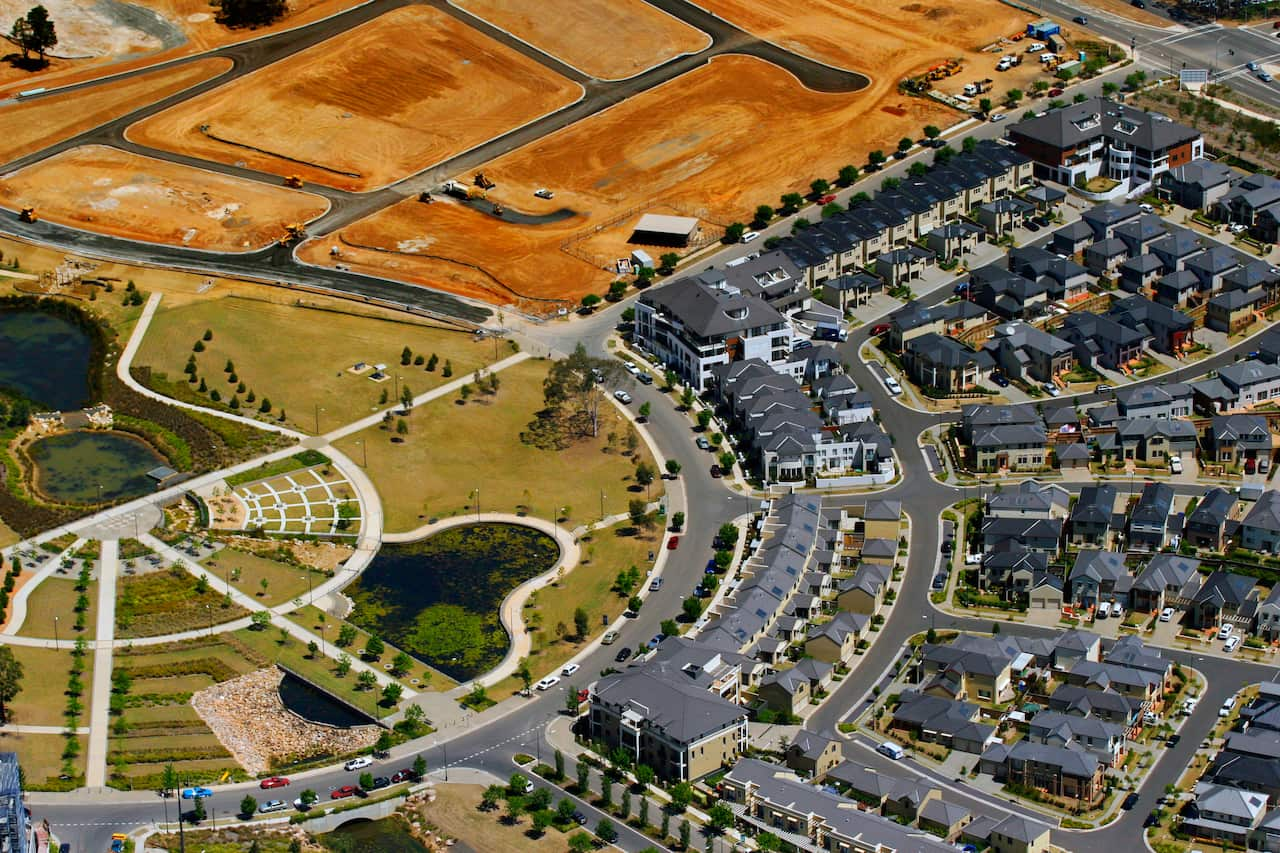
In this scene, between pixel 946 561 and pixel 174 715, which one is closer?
pixel 174 715

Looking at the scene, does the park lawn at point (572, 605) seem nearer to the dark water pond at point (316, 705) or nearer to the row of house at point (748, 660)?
the row of house at point (748, 660)

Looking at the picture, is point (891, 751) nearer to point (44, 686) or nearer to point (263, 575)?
point (263, 575)

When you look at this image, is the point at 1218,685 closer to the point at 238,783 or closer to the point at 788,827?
the point at 788,827

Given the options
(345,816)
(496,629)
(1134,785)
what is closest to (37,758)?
(345,816)

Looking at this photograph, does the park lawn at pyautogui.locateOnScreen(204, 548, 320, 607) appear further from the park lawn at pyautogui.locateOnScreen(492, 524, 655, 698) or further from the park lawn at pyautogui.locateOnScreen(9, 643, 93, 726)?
the park lawn at pyautogui.locateOnScreen(492, 524, 655, 698)

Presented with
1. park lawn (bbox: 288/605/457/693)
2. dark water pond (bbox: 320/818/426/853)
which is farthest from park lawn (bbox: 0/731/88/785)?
park lawn (bbox: 288/605/457/693)

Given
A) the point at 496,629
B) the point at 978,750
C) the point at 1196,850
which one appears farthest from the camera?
the point at 496,629
